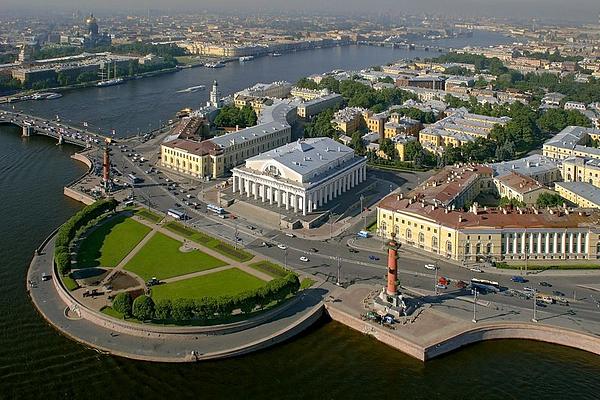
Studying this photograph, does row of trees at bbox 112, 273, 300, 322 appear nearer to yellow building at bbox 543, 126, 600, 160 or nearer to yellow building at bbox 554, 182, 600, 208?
yellow building at bbox 554, 182, 600, 208

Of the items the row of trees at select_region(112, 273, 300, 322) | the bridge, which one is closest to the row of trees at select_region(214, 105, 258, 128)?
the bridge

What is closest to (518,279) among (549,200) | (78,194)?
(549,200)

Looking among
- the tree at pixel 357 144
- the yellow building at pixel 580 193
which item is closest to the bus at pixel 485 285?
the yellow building at pixel 580 193

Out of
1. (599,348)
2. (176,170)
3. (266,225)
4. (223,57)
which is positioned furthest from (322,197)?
(223,57)

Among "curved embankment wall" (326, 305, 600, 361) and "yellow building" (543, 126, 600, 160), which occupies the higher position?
"yellow building" (543, 126, 600, 160)

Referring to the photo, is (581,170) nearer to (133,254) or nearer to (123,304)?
(133,254)
